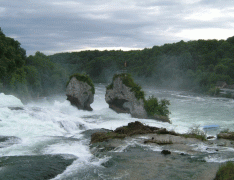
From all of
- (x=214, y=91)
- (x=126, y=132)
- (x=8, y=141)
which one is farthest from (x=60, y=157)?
(x=214, y=91)

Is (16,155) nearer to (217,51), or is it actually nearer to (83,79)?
(83,79)

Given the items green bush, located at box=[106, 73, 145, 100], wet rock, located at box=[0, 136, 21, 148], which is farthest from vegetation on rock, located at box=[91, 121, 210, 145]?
green bush, located at box=[106, 73, 145, 100]

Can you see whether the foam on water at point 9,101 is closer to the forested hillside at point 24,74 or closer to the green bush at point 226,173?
the forested hillside at point 24,74

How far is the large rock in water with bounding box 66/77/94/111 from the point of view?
40625 millimetres

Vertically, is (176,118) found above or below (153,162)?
below

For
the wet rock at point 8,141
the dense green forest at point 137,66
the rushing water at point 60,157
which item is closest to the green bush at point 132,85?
the rushing water at point 60,157

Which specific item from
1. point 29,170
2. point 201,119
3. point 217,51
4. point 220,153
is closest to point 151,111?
point 201,119

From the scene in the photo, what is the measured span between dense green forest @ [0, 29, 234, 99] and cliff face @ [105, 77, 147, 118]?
19.7m

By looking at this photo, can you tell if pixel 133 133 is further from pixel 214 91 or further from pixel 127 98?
pixel 214 91

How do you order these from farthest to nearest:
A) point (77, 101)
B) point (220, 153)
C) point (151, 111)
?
point (77, 101), point (151, 111), point (220, 153)

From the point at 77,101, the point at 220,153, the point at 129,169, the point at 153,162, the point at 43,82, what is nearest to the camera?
the point at 129,169

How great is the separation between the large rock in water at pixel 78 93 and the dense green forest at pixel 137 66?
13384 millimetres

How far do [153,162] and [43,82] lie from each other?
6611 cm

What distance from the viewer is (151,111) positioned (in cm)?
3769
